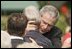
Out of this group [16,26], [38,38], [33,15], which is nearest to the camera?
[16,26]

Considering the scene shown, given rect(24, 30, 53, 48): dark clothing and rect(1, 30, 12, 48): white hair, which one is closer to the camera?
rect(1, 30, 12, 48): white hair

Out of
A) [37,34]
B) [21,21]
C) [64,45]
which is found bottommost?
[64,45]

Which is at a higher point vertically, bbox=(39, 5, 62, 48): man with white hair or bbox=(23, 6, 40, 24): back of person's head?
bbox=(23, 6, 40, 24): back of person's head

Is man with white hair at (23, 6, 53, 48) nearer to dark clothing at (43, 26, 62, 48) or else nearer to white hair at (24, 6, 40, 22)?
→ white hair at (24, 6, 40, 22)

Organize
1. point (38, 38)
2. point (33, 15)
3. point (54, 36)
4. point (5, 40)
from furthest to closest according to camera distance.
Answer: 1. point (54, 36)
2. point (33, 15)
3. point (38, 38)
4. point (5, 40)

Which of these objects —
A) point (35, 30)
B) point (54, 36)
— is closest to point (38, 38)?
point (35, 30)

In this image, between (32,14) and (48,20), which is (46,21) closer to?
(48,20)

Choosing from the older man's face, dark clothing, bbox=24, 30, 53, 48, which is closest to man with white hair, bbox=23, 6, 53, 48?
dark clothing, bbox=24, 30, 53, 48

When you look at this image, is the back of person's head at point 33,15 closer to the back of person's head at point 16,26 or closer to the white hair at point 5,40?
the back of person's head at point 16,26

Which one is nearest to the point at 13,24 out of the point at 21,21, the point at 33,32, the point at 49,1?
the point at 21,21

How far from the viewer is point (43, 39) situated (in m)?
4.48

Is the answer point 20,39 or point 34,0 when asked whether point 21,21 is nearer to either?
point 20,39

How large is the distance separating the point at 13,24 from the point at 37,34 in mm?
599

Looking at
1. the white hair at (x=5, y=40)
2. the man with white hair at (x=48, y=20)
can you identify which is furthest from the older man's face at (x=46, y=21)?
the white hair at (x=5, y=40)
